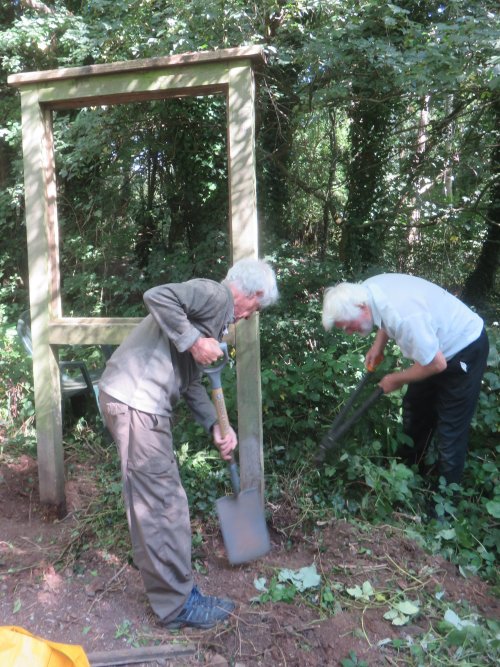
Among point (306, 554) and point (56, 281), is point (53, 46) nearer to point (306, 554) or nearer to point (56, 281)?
point (56, 281)

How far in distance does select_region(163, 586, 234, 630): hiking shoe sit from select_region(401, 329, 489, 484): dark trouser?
1606mm

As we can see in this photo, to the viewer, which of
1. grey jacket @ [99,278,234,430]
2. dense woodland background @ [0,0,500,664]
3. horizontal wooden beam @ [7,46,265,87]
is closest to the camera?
grey jacket @ [99,278,234,430]

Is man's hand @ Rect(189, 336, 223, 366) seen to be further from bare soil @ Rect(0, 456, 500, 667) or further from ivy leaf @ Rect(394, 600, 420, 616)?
ivy leaf @ Rect(394, 600, 420, 616)

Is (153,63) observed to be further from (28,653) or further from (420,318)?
(28,653)

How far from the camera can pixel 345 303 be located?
3041 mm

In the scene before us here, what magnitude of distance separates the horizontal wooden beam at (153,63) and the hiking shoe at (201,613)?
279cm

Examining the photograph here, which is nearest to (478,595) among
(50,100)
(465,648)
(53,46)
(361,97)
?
(465,648)

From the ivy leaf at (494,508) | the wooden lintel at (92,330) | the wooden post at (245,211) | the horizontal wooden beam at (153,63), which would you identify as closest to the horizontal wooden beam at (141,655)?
the wooden post at (245,211)

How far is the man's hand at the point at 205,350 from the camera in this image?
2.48 meters

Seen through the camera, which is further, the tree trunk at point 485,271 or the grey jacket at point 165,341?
the tree trunk at point 485,271

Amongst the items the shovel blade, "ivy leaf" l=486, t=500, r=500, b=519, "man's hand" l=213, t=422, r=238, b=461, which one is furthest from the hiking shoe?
"ivy leaf" l=486, t=500, r=500, b=519

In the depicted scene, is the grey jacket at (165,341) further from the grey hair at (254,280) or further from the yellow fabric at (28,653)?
the yellow fabric at (28,653)

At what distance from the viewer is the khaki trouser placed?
2.52m

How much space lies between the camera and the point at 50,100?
10.7ft
